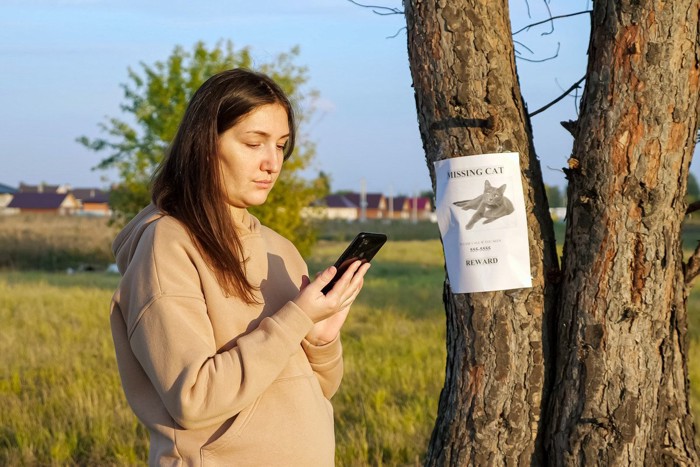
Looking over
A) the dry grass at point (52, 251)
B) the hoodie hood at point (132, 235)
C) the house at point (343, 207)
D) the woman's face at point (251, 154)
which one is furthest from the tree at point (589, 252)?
the house at point (343, 207)

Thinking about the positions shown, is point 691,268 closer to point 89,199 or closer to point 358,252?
point 358,252

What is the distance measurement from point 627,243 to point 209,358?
4.64 feet

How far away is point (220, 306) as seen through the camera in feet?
7.93

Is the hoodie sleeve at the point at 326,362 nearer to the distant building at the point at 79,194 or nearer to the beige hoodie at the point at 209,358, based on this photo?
the beige hoodie at the point at 209,358

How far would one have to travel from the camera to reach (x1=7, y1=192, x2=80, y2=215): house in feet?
319

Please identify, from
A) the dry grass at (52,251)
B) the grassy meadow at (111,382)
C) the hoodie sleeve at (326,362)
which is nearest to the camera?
the hoodie sleeve at (326,362)

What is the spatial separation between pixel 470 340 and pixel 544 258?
382mm

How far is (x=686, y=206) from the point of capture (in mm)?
3012

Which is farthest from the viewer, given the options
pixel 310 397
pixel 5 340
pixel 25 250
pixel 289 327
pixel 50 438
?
pixel 25 250

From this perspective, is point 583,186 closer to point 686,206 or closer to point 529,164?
point 529,164

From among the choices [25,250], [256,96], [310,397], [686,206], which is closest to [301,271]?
[310,397]

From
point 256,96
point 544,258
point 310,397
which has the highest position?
point 256,96

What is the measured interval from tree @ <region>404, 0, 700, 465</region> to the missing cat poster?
0.05 m

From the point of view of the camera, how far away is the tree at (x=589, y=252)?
2809 mm
